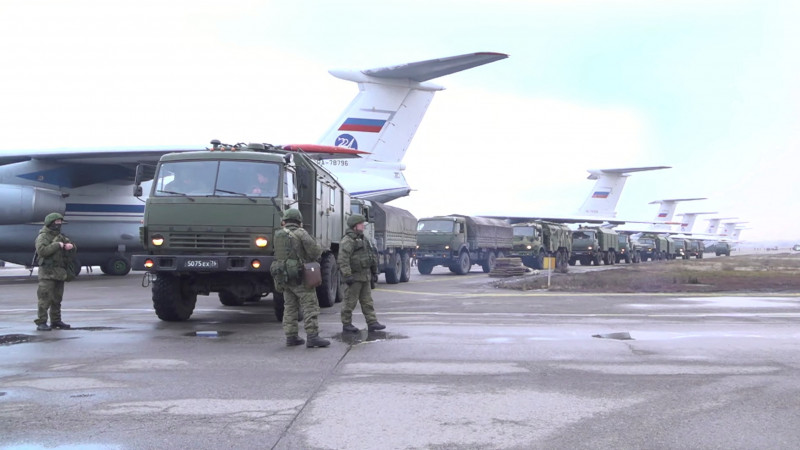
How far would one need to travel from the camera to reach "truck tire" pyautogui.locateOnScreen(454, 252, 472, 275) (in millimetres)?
30286

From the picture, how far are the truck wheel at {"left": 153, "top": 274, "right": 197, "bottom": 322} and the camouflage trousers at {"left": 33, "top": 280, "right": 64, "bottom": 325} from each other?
1.35 metres

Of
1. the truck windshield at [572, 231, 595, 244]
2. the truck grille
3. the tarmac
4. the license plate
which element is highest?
the truck windshield at [572, 231, 595, 244]

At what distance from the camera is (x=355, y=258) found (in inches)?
378

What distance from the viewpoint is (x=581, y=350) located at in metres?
Answer: 8.30

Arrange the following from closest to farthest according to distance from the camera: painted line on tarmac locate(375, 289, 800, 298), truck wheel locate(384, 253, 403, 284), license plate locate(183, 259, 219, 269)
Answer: license plate locate(183, 259, 219, 269) < painted line on tarmac locate(375, 289, 800, 298) < truck wheel locate(384, 253, 403, 284)

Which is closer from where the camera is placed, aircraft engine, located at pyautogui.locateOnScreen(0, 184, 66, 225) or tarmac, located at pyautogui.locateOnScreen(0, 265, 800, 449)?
tarmac, located at pyautogui.locateOnScreen(0, 265, 800, 449)

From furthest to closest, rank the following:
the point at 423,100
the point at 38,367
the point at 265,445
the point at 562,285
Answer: the point at 423,100 → the point at 562,285 → the point at 38,367 → the point at 265,445

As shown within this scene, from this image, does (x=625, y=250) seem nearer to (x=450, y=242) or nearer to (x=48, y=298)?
(x=450, y=242)

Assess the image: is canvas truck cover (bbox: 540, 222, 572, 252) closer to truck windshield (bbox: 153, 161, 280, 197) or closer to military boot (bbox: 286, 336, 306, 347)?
truck windshield (bbox: 153, 161, 280, 197)

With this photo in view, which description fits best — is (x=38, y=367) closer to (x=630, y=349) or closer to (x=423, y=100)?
(x=630, y=349)

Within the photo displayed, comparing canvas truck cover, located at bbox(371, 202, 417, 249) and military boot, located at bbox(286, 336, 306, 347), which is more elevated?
canvas truck cover, located at bbox(371, 202, 417, 249)

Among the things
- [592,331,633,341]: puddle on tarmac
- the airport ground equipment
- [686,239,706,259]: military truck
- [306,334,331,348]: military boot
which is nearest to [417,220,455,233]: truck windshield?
[592,331,633,341]: puddle on tarmac

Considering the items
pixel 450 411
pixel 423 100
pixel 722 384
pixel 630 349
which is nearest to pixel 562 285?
pixel 423 100

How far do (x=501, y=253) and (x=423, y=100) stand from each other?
12.5 m
